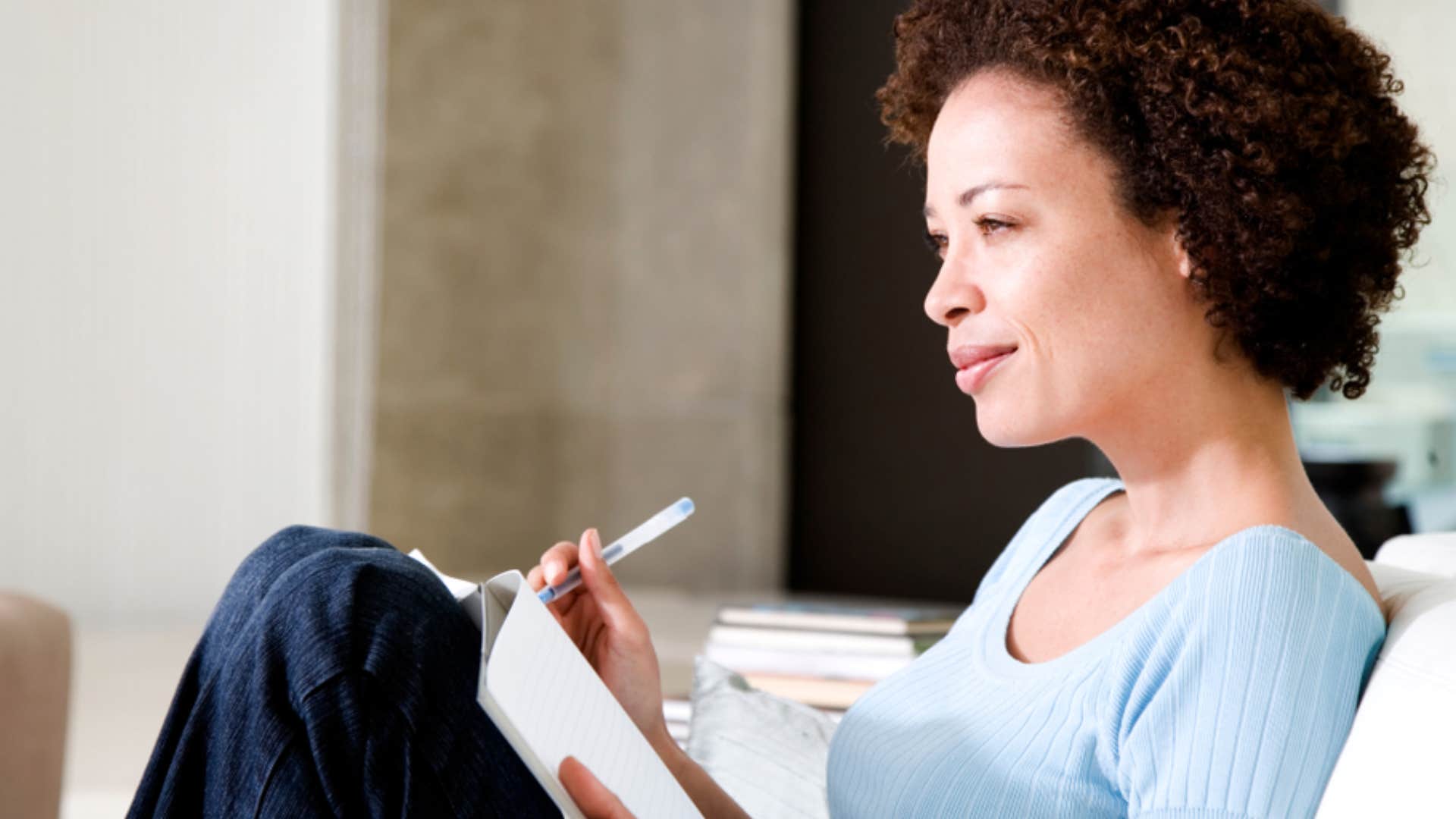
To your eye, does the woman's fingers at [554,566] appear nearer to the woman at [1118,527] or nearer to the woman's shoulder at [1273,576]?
the woman at [1118,527]

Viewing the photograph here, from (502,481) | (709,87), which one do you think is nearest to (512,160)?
(709,87)

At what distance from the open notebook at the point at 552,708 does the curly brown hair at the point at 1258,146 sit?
1.63 ft

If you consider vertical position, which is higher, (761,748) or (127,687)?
(761,748)

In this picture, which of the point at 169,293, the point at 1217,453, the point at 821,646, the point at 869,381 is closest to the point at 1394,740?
the point at 1217,453

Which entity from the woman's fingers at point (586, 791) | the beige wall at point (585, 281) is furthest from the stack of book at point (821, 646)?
the beige wall at point (585, 281)

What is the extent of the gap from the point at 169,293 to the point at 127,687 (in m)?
1.05

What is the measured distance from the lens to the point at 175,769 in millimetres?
941

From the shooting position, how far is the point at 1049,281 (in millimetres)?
1045

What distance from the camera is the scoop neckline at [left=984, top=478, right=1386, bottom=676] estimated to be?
3.04ft

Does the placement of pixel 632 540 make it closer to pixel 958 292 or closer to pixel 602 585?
pixel 602 585

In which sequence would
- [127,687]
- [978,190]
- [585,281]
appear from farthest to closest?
[585,281], [127,687], [978,190]

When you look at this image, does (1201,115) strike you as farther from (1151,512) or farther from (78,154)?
(78,154)

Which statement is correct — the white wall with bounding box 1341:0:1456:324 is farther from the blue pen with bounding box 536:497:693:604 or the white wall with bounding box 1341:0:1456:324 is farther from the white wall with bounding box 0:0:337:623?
the blue pen with bounding box 536:497:693:604

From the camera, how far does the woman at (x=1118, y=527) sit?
0.88 metres
